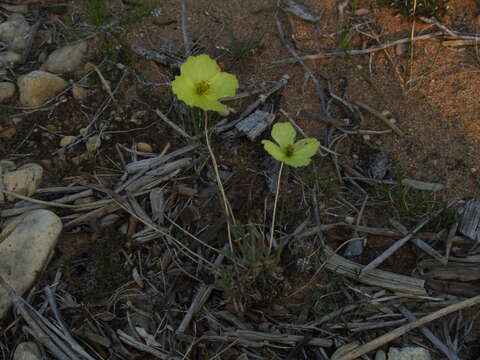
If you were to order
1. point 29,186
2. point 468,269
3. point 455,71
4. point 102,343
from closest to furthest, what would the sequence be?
point 102,343
point 468,269
point 29,186
point 455,71

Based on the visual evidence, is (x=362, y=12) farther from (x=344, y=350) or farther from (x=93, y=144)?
(x=344, y=350)

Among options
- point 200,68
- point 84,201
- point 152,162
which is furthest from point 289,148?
point 84,201

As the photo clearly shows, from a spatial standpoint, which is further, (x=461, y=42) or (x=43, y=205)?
(x=461, y=42)

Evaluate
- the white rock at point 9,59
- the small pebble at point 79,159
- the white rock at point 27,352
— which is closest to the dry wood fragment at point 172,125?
the small pebble at point 79,159

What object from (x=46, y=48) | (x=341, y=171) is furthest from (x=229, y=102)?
(x=46, y=48)

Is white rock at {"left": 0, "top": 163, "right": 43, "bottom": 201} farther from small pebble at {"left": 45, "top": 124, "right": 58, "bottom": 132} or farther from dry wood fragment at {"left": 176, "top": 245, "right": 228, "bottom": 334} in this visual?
dry wood fragment at {"left": 176, "top": 245, "right": 228, "bottom": 334}

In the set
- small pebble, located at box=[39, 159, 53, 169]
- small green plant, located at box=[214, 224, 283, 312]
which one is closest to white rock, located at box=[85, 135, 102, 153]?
small pebble, located at box=[39, 159, 53, 169]

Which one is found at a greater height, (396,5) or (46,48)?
(396,5)

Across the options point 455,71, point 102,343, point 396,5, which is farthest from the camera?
point 396,5

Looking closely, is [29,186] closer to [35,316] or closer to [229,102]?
[35,316]
